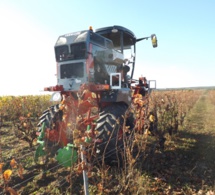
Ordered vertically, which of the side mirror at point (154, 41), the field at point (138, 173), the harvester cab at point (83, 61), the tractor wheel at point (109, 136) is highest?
the side mirror at point (154, 41)

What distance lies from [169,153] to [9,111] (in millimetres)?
9791

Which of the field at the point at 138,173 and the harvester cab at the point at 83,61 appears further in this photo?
the harvester cab at the point at 83,61

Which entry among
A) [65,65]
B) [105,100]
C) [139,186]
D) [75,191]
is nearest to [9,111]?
[65,65]

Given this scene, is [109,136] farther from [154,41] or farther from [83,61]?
[154,41]

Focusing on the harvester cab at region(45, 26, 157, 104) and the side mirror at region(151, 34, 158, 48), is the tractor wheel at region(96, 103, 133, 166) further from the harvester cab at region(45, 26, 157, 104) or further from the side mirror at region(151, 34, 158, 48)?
the side mirror at region(151, 34, 158, 48)

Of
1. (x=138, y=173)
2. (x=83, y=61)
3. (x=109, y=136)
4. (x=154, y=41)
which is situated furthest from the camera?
(x=154, y=41)

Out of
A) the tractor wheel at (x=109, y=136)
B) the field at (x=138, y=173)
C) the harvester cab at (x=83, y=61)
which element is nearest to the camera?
the field at (x=138, y=173)

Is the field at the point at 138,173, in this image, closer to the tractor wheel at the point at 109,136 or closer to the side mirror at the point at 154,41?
the tractor wheel at the point at 109,136

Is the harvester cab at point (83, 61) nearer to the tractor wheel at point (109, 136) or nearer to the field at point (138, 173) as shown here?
the tractor wheel at point (109, 136)

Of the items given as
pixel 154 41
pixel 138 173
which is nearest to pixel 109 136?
pixel 138 173

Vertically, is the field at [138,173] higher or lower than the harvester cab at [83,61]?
lower

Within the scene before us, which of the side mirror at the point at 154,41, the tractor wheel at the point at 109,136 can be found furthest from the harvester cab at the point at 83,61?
the side mirror at the point at 154,41

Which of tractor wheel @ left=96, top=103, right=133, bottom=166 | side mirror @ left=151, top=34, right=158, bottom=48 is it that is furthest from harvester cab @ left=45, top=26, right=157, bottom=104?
side mirror @ left=151, top=34, right=158, bottom=48

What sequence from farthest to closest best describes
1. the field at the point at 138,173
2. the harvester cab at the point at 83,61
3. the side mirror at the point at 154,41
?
the side mirror at the point at 154,41
the harvester cab at the point at 83,61
the field at the point at 138,173
